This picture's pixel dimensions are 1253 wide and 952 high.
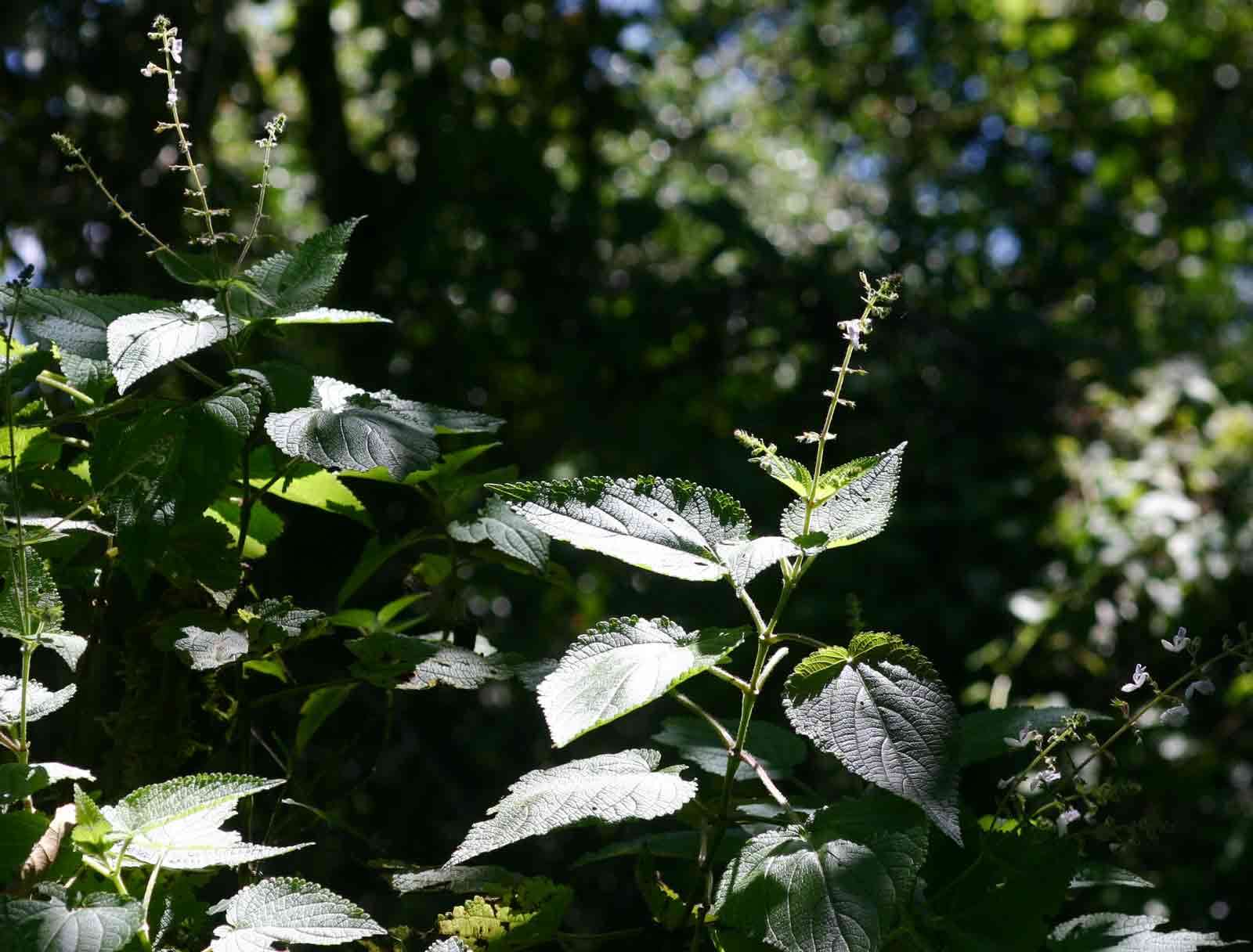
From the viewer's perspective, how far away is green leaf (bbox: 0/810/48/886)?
0.70 metres

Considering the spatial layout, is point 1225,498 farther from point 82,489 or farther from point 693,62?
point 693,62

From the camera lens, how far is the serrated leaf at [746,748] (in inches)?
40.8

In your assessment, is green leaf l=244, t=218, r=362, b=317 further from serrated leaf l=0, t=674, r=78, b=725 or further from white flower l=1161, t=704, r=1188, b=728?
white flower l=1161, t=704, r=1188, b=728

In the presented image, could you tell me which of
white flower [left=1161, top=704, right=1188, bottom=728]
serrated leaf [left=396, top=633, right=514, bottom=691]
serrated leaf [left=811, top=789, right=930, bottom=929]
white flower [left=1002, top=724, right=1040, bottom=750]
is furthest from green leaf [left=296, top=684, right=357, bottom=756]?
white flower [left=1161, top=704, right=1188, bottom=728]

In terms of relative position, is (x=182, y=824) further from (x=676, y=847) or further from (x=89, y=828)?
(x=676, y=847)

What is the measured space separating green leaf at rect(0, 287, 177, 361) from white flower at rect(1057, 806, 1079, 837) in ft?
2.68

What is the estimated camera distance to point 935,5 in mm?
5535

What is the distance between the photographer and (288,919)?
742 millimetres

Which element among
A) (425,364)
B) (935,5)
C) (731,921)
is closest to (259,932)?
(731,921)

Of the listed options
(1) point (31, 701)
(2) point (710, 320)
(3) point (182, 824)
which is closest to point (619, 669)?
(3) point (182, 824)

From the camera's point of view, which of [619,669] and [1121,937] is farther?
[1121,937]

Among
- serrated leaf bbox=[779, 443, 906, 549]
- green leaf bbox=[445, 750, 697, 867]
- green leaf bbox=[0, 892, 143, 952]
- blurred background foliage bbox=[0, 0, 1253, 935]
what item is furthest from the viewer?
blurred background foliage bbox=[0, 0, 1253, 935]

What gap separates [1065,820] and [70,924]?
2.26 feet

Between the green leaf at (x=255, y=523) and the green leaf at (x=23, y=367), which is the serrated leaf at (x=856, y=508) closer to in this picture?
the green leaf at (x=255, y=523)
